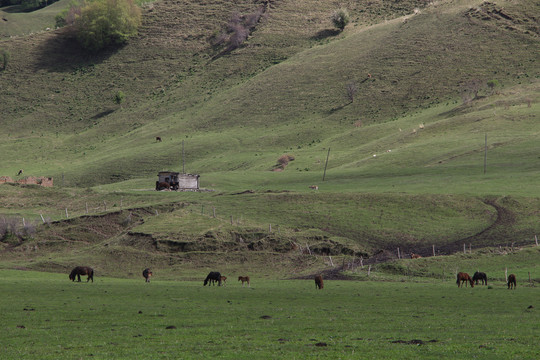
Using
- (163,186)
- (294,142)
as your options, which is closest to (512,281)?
(163,186)

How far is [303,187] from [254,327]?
226 ft

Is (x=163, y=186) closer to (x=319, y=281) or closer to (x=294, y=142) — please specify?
(x=294, y=142)

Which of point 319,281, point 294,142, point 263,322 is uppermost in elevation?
point 294,142

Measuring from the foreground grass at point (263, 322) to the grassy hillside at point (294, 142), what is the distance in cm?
2439

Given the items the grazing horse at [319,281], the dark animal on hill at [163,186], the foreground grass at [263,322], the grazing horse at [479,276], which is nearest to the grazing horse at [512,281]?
the foreground grass at [263,322]

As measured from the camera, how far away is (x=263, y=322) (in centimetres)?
2966

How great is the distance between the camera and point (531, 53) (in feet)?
534

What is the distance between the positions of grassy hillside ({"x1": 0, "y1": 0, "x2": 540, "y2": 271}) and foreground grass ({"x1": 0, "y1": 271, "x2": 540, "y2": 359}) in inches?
960

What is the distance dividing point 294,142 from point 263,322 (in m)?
111

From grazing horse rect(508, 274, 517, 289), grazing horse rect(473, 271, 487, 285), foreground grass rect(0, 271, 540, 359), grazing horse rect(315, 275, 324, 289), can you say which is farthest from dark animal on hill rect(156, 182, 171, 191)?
grazing horse rect(508, 274, 517, 289)

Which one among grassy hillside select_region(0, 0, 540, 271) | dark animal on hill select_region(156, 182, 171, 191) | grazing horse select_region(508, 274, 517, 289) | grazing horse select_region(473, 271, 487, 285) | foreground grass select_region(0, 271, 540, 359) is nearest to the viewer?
foreground grass select_region(0, 271, 540, 359)

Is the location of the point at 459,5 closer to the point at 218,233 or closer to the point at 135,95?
the point at 135,95

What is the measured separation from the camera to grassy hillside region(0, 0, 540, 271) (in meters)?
72.4

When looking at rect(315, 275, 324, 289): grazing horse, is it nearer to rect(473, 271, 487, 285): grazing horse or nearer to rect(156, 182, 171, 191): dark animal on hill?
rect(473, 271, 487, 285): grazing horse
